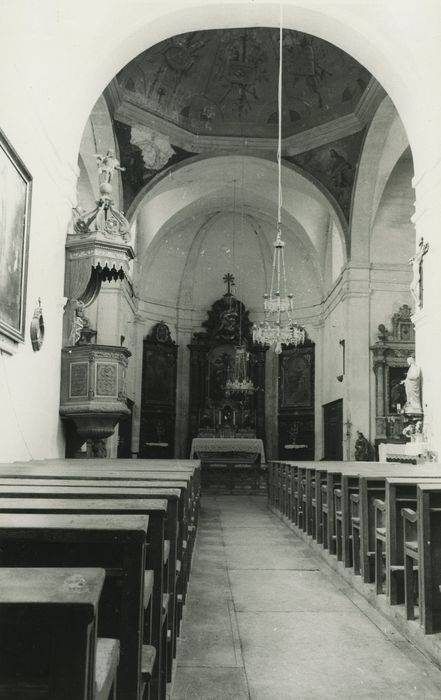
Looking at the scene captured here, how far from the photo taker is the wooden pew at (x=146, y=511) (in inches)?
75.4

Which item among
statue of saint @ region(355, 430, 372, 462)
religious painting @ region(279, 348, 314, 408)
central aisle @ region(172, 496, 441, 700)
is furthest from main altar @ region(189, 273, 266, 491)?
central aisle @ region(172, 496, 441, 700)

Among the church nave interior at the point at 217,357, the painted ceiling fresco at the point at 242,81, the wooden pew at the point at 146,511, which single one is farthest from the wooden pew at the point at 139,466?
the painted ceiling fresco at the point at 242,81

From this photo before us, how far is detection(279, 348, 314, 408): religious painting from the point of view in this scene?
17906 mm

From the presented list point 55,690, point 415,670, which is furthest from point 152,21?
point 55,690

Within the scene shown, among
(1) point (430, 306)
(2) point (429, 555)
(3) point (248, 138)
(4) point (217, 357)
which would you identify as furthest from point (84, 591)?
(4) point (217, 357)

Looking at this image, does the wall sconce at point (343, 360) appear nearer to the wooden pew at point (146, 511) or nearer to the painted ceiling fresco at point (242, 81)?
the painted ceiling fresco at point (242, 81)

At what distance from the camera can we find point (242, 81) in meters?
13.7

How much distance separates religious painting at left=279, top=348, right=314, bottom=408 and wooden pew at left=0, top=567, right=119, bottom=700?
55.0 ft

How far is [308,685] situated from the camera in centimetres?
278

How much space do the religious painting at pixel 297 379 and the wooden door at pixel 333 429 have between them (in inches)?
41.1

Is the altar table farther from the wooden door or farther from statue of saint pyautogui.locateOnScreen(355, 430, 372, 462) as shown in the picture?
statue of saint pyautogui.locateOnScreen(355, 430, 372, 462)

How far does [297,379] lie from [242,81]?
25.9 feet

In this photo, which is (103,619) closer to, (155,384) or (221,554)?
(221,554)

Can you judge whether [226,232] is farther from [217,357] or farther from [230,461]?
[230,461]
